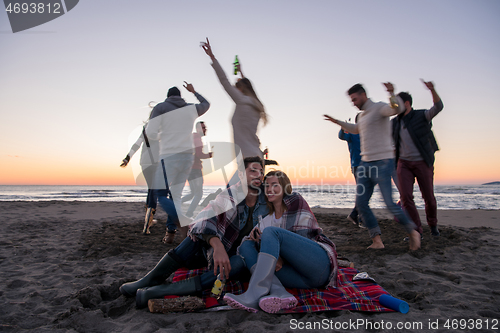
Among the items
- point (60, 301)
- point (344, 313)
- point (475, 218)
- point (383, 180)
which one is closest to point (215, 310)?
point (344, 313)

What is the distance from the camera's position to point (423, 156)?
152 inches

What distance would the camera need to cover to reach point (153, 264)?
306 cm

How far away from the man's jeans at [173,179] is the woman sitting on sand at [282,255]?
64.0 inches

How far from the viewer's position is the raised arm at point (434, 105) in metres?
3.43

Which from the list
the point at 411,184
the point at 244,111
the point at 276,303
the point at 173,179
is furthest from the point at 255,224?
the point at 411,184

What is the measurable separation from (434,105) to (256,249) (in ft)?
10.6

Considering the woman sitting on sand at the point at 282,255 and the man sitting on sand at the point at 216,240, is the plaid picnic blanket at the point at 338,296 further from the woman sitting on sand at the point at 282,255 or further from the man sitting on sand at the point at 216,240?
the man sitting on sand at the point at 216,240

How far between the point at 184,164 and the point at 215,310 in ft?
6.87

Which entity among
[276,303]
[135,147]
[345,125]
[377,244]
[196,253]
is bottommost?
[377,244]

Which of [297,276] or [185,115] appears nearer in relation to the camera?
[297,276]

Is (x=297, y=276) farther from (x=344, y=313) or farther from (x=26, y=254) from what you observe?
(x=26, y=254)

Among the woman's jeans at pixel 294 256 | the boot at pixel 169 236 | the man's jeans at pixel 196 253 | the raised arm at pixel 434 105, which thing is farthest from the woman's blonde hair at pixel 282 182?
the raised arm at pixel 434 105

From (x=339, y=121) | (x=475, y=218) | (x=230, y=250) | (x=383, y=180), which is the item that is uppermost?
(x=339, y=121)

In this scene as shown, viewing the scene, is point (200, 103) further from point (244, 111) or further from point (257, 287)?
point (257, 287)
